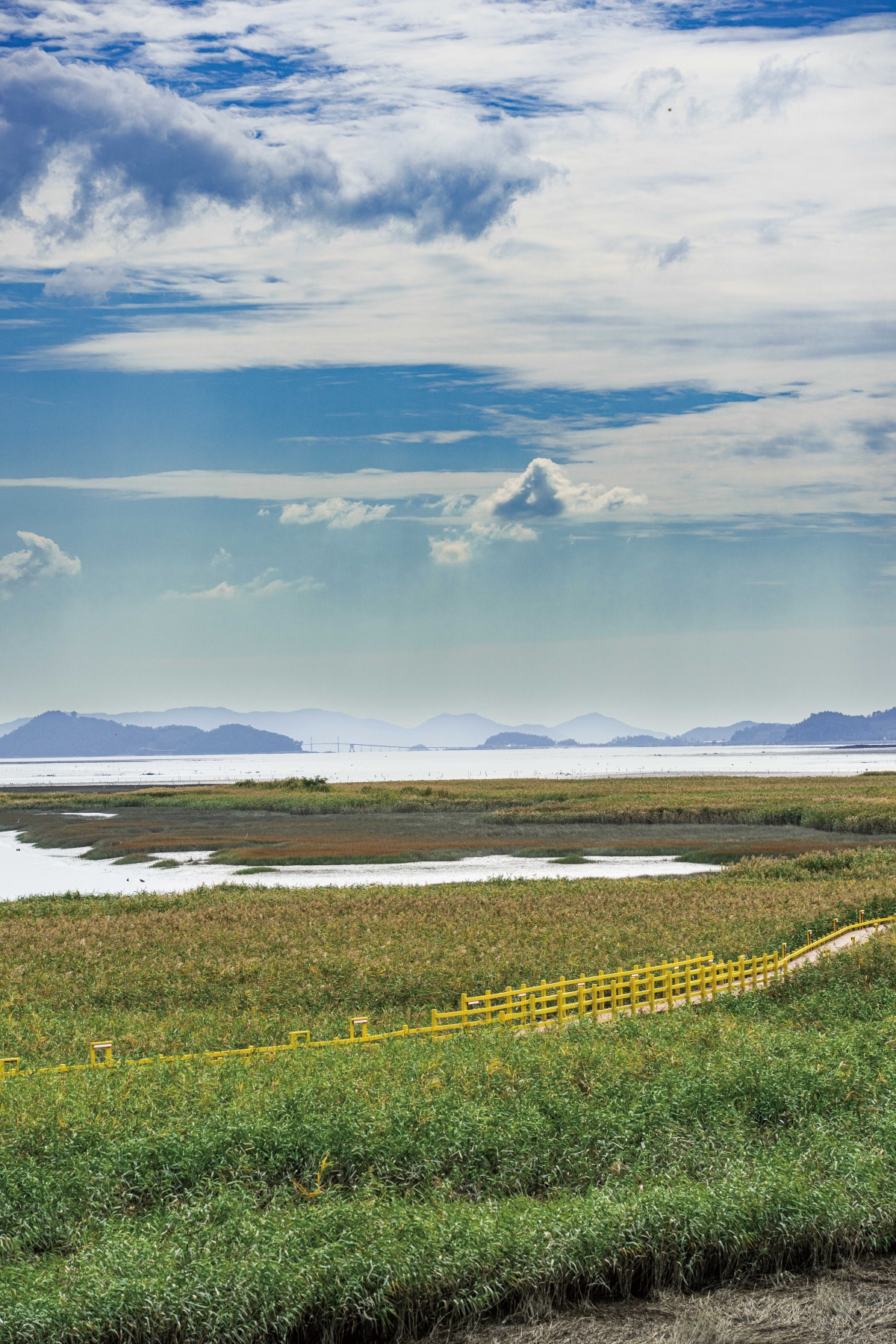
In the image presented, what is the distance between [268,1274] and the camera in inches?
421

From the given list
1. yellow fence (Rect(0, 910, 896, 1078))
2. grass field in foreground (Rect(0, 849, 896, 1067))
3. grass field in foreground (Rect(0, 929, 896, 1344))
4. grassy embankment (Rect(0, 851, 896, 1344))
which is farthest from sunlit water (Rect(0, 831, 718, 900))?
grass field in foreground (Rect(0, 929, 896, 1344))

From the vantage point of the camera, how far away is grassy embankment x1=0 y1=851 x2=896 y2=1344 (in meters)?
10.8

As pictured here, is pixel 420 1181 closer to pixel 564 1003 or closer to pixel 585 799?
pixel 564 1003

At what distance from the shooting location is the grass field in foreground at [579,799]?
89312 mm

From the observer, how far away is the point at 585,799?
112312 millimetres

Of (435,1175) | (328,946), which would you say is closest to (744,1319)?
(435,1175)

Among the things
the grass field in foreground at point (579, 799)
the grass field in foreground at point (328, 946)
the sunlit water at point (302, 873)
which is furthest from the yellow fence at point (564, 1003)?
the grass field in foreground at point (579, 799)

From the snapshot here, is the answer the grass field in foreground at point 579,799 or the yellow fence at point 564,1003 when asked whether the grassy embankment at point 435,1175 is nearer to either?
the yellow fence at point 564,1003

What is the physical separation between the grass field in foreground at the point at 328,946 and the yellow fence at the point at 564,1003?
1.12 metres

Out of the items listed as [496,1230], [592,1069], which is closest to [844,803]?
[592,1069]

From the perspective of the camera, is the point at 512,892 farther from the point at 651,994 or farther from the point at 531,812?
the point at 531,812

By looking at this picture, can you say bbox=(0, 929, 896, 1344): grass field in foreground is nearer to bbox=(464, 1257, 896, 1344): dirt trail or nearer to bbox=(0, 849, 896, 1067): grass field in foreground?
bbox=(464, 1257, 896, 1344): dirt trail

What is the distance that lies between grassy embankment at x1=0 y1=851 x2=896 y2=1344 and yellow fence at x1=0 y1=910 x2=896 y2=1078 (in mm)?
1631

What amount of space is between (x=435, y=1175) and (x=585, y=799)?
329 ft
